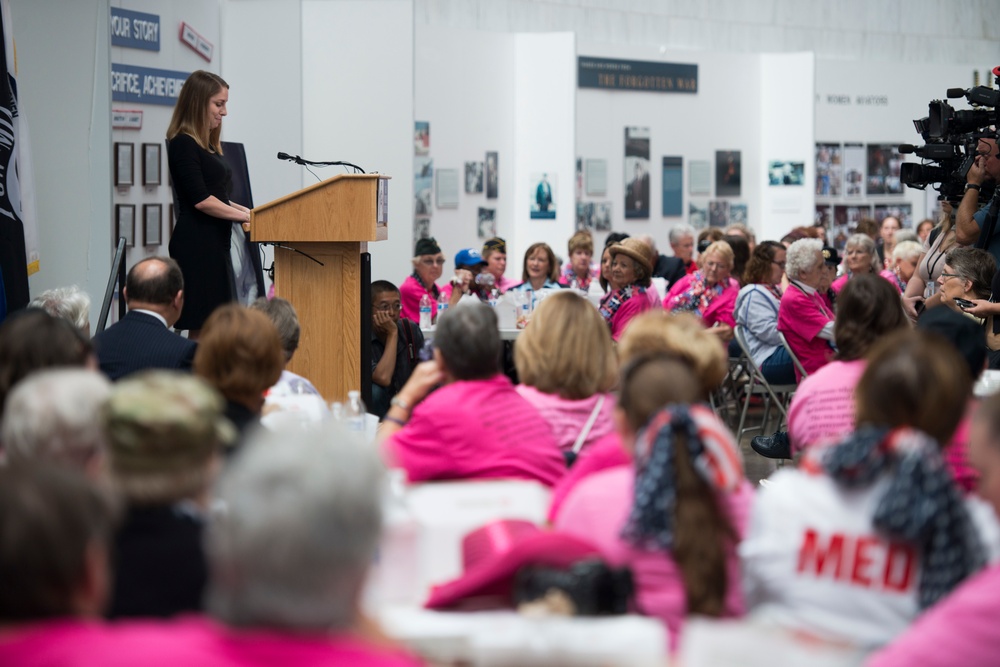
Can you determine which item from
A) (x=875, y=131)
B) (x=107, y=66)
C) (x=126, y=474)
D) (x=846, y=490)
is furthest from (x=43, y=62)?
(x=875, y=131)

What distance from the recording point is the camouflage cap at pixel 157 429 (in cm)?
204

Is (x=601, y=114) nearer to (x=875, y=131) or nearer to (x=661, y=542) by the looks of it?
(x=875, y=131)

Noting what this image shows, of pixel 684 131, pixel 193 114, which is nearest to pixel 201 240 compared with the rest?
pixel 193 114

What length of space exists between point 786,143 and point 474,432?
12.2 m

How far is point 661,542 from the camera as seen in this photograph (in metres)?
2.18

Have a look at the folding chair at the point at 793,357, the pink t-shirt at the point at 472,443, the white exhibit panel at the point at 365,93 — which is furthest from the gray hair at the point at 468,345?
the white exhibit panel at the point at 365,93

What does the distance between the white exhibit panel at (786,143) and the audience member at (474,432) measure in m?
11.8

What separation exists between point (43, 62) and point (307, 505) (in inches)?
214

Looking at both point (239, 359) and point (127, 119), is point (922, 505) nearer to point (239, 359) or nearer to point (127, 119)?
point (239, 359)

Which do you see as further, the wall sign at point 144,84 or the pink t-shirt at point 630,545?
the wall sign at point 144,84

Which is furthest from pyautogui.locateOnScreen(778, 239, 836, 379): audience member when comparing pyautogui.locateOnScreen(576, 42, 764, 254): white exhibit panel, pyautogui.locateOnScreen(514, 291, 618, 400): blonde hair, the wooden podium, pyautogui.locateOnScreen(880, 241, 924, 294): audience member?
pyautogui.locateOnScreen(576, 42, 764, 254): white exhibit panel

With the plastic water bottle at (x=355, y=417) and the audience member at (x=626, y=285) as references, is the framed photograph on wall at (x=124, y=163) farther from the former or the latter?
the plastic water bottle at (x=355, y=417)

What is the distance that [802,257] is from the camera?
7.30 meters

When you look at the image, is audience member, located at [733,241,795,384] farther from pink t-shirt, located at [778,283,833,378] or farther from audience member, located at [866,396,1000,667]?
audience member, located at [866,396,1000,667]
